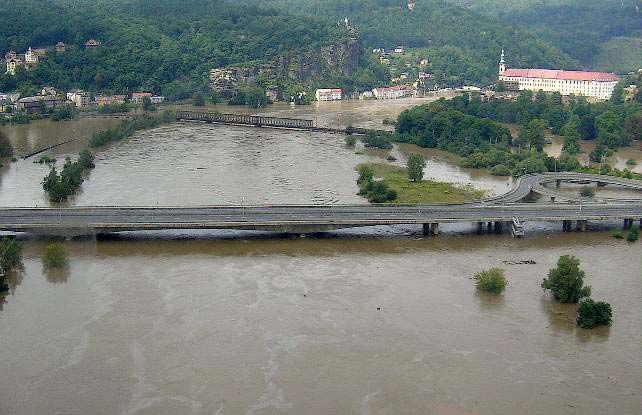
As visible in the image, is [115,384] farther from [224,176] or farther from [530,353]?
[224,176]

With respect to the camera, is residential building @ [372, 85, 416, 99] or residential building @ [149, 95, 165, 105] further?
residential building @ [372, 85, 416, 99]

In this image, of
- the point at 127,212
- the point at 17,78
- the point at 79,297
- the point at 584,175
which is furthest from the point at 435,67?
the point at 79,297

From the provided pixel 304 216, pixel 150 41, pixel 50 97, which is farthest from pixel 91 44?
pixel 304 216

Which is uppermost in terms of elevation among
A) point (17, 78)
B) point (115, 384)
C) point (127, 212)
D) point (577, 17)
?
point (577, 17)

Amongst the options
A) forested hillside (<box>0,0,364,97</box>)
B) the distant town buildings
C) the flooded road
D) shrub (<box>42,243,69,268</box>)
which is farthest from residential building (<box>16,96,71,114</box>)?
shrub (<box>42,243,69,268</box>)

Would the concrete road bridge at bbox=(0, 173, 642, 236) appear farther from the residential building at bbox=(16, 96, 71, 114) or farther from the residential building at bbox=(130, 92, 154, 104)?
the residential building at bbox=(130, 92, 154, 104)

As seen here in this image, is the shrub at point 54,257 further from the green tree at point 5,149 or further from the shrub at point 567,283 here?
the green tree at point 5,149
